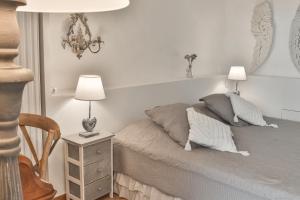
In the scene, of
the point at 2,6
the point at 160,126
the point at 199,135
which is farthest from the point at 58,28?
the point at 2,6

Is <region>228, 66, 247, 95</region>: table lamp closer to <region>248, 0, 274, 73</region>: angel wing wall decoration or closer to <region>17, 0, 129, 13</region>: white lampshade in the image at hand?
<region>248, 0, 274, 73</region>: angel wing wall decoration

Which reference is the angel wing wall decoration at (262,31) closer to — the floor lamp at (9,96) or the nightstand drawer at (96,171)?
the nightstand drawer at (96,171)

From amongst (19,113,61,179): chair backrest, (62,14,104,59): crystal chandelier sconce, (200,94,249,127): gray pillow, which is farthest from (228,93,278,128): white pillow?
(19,113,61,179): chair backrest

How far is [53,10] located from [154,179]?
6.36 feet

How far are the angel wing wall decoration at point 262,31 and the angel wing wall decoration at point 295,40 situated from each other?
0.27 m

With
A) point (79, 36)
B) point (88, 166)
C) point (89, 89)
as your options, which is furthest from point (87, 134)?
point (79, 36)

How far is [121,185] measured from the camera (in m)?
2.78

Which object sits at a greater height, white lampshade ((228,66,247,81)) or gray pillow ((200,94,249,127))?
white lampshade ((228,66,247,81))

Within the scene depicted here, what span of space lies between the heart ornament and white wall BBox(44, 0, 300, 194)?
0.48 feet

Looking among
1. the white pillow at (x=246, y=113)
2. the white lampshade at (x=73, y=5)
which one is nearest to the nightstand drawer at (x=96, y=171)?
the white pillow at (x=246, y=113)

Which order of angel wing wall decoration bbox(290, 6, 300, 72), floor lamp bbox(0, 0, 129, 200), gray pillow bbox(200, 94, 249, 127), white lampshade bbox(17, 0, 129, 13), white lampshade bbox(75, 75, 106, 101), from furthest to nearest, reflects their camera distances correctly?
angel wing wall decoration bbox(290, 6, 300, 72), gray pillow bbox(200, 94, 249, 127), white lampshade bbox(75, 75, 106, 101), white lampshade bbox(17, 0, 129, 13), floor lamp bbox(0, 0, 129, 200)

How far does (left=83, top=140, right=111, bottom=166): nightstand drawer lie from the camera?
247cm

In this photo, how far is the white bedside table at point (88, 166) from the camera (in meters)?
2.46

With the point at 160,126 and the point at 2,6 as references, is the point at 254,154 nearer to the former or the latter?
the point at 160,126
